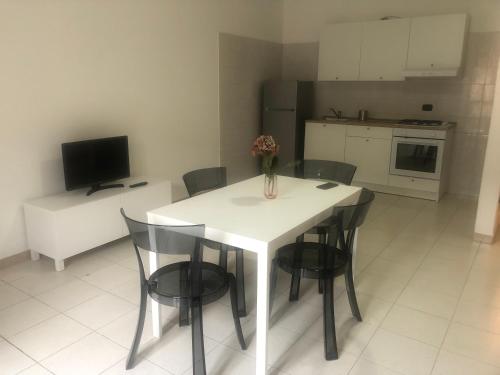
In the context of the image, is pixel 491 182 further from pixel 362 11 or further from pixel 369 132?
pixel 362 11

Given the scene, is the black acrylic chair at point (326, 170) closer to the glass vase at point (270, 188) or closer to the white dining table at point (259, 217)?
the white dining table at point (259, 217)

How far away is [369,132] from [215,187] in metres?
2.95

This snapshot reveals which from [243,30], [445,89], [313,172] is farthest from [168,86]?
[445,89]

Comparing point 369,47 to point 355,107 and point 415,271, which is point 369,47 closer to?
point 355,107

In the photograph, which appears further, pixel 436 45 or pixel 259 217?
pixel 436 45

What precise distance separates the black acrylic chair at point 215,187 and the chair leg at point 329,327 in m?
0.57

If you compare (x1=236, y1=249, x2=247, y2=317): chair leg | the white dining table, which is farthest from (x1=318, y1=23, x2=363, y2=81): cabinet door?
(x1=236, y1=249, x2=247, y2=317): chair leg

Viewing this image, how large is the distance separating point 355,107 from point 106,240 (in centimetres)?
393

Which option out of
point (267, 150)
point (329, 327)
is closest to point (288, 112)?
point (267, 150)

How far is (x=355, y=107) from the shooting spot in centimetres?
594

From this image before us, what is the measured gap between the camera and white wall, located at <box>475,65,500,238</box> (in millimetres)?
3551

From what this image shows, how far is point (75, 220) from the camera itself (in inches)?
128

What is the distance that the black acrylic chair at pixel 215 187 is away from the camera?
8.66 ft

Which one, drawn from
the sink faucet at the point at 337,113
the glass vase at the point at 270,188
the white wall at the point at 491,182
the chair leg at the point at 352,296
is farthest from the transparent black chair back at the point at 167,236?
the sink faucet at the point at 337,113
